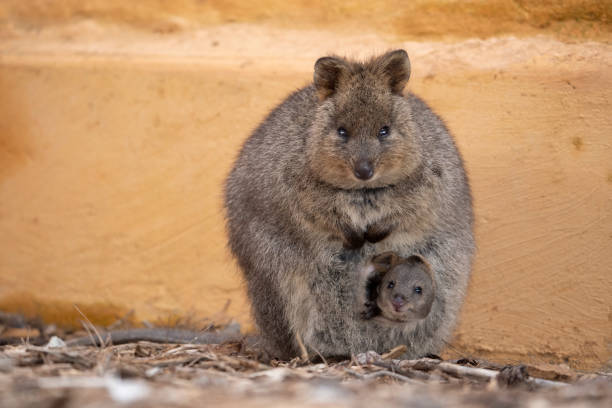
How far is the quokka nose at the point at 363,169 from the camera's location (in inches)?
173

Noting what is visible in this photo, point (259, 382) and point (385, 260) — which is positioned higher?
point (385, 260)

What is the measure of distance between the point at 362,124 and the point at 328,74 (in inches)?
15.0

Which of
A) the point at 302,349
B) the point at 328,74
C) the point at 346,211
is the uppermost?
the point at 328,74

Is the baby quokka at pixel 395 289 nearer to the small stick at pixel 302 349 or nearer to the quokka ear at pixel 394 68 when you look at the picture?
the small stick at pixel 302 349

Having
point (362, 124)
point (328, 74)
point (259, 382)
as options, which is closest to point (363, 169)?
point (362, 124)

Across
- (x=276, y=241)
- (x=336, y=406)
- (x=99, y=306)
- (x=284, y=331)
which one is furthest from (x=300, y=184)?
(x=99, y=306)

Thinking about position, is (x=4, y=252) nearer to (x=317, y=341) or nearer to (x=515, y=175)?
(x=317, y=341)

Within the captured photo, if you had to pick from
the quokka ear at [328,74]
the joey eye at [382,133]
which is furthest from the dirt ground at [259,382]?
the quokka ear at [328,74]

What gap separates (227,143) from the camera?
6.37 meters

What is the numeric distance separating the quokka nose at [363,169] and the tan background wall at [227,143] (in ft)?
4.94

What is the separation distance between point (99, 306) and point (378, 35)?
3111 millimetres

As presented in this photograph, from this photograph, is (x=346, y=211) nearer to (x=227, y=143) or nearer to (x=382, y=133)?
(x=382, y=133)

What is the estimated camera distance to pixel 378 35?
618 cm

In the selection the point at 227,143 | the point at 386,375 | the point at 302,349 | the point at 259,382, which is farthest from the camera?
the point at 227,143
